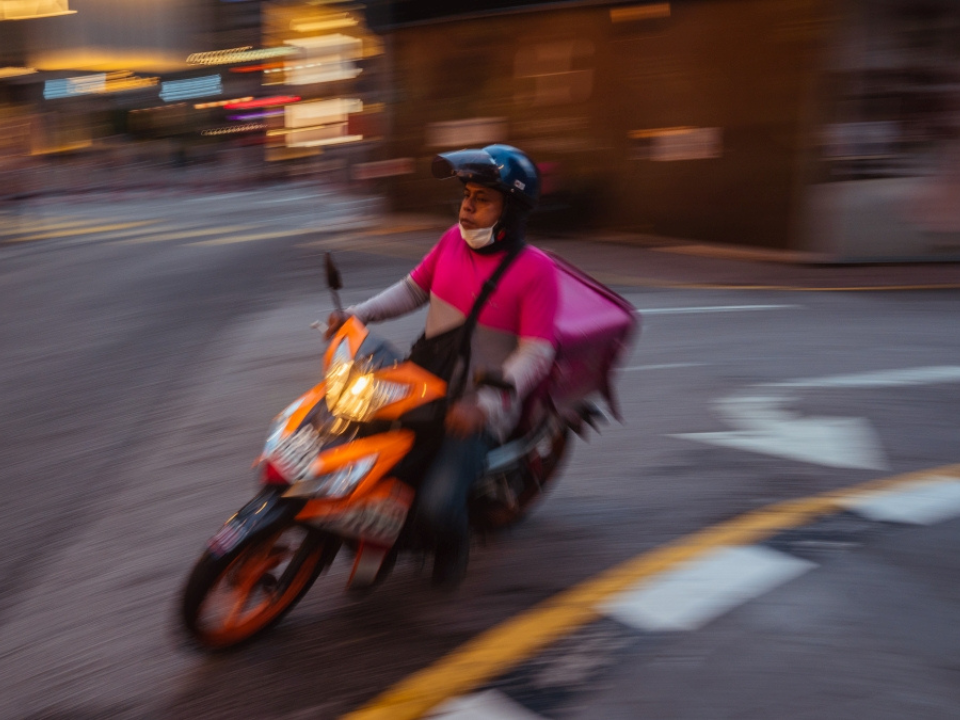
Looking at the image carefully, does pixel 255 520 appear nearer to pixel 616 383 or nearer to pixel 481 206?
pixel 481 206

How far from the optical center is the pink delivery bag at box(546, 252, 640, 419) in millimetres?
4008

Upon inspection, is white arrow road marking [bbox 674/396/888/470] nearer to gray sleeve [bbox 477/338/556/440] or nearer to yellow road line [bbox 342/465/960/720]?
yellow road line [bbox 342/465/960/720]

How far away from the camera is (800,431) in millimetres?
5949

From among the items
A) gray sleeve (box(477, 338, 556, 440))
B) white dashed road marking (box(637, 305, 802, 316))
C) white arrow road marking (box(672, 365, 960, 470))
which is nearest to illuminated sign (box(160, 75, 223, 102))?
white dashed road marking (box(637, 305, 802, 316))

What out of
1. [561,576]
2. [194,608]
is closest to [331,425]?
[194,608]

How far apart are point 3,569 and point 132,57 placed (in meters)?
53.8

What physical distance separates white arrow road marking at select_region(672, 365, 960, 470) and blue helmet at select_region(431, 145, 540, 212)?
8.10 feet

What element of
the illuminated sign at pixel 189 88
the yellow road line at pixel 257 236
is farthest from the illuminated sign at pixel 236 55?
the yellow road line at pixel 257 236

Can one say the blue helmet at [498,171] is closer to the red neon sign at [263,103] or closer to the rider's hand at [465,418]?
the rider's hand at [465,418]

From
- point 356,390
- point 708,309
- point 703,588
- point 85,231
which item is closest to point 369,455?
point 356,390

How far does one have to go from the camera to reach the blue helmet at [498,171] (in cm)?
371

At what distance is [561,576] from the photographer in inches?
165

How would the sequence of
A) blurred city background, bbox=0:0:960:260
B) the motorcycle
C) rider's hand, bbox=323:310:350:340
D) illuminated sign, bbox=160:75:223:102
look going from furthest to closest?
illuminated sign, bbox=160:75:223:102, blurred city background, bbox=0:0:960:260, rider's hand, bbox=323:310:350:340, the motorcycle

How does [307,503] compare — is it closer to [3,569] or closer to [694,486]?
[3,569]
